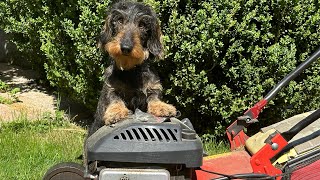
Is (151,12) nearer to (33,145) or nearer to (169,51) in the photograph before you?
(169,51)

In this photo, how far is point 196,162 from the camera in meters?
2.67

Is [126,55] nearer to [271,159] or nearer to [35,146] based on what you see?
[271,159]

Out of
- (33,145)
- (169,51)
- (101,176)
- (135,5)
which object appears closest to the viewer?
(101,176)

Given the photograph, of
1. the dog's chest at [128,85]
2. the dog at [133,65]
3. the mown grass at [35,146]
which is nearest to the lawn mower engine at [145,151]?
the dog at [133,65]

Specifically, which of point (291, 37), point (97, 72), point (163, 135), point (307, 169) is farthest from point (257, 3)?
point (163, 135)

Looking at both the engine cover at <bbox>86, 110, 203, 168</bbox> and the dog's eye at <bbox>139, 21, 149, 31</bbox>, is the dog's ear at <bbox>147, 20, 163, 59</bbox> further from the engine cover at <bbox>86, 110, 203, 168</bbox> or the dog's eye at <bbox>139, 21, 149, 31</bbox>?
the engine cover at <bbox>86, 110, 203, 168</bbox>

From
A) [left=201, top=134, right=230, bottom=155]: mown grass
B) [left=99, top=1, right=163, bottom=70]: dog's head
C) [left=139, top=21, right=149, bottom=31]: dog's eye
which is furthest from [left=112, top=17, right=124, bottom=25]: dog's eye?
[left=201, top=134, right=230, bottom=155]: mown grass

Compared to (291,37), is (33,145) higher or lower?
lower

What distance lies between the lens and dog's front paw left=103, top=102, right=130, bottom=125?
3242 mm

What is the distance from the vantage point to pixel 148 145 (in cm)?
264

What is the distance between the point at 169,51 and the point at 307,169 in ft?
6.46

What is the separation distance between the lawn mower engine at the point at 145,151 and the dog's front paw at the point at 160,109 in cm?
72

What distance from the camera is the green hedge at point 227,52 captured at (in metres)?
4.51

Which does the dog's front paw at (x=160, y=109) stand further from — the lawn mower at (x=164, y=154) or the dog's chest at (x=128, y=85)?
the lawn mower at (x=164, y=154)
